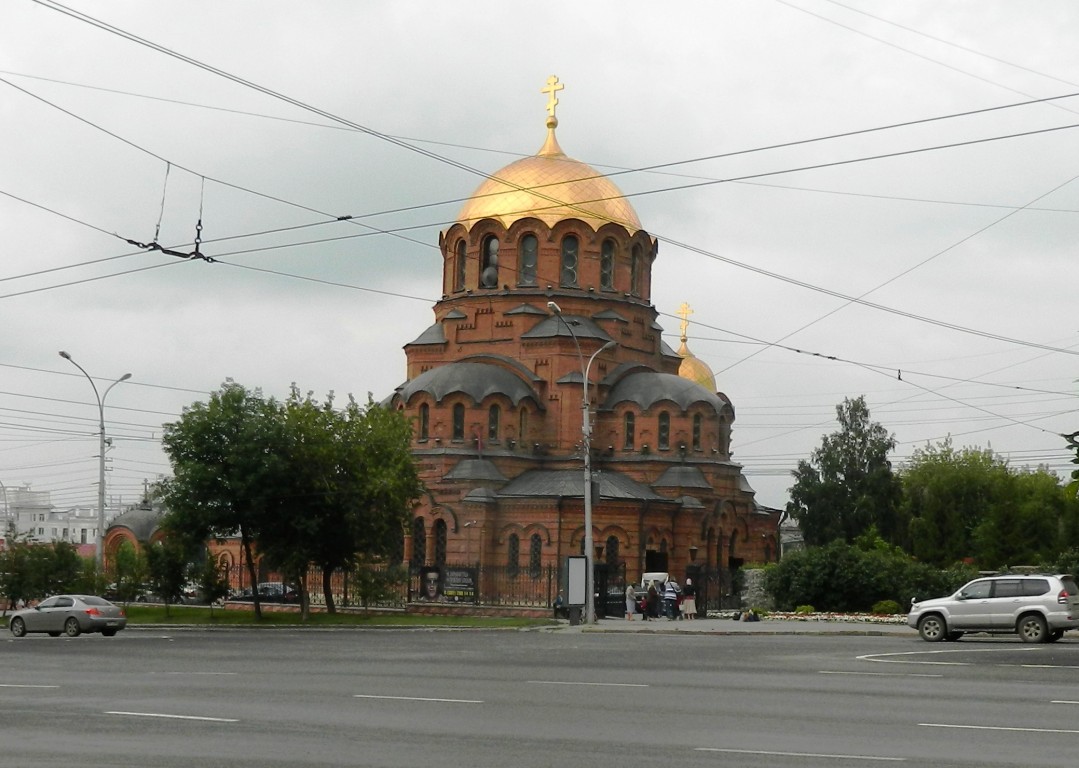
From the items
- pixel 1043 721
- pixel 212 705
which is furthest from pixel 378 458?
pixel 1043 721

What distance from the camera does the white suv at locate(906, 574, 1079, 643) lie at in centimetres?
2652

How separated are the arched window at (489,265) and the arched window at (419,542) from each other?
1083 cm

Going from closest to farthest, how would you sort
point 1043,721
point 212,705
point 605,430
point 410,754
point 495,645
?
point 410,754, point 1043,721, point 212,705, point 495,645, point 605,430

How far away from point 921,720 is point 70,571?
3755 cm

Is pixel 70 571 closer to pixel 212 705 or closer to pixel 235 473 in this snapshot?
pixel 235 473

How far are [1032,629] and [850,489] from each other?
45099 mm

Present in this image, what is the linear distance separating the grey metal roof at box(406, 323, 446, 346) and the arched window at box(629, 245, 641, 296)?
8411 millimetres

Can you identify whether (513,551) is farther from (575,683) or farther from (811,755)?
(811,755)

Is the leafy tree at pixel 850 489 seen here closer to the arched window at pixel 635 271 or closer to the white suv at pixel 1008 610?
the arched window at pixel 635 271

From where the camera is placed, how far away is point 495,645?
27359 mm

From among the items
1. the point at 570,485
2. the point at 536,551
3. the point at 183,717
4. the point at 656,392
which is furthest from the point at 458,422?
the point at 183,717

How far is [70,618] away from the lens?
1307 inches

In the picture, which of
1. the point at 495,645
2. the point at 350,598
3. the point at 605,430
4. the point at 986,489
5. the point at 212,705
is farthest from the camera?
the point at 986,489

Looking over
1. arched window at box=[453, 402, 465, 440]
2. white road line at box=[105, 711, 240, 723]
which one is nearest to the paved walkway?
arched window at box=[453, 402, 465, 440]
